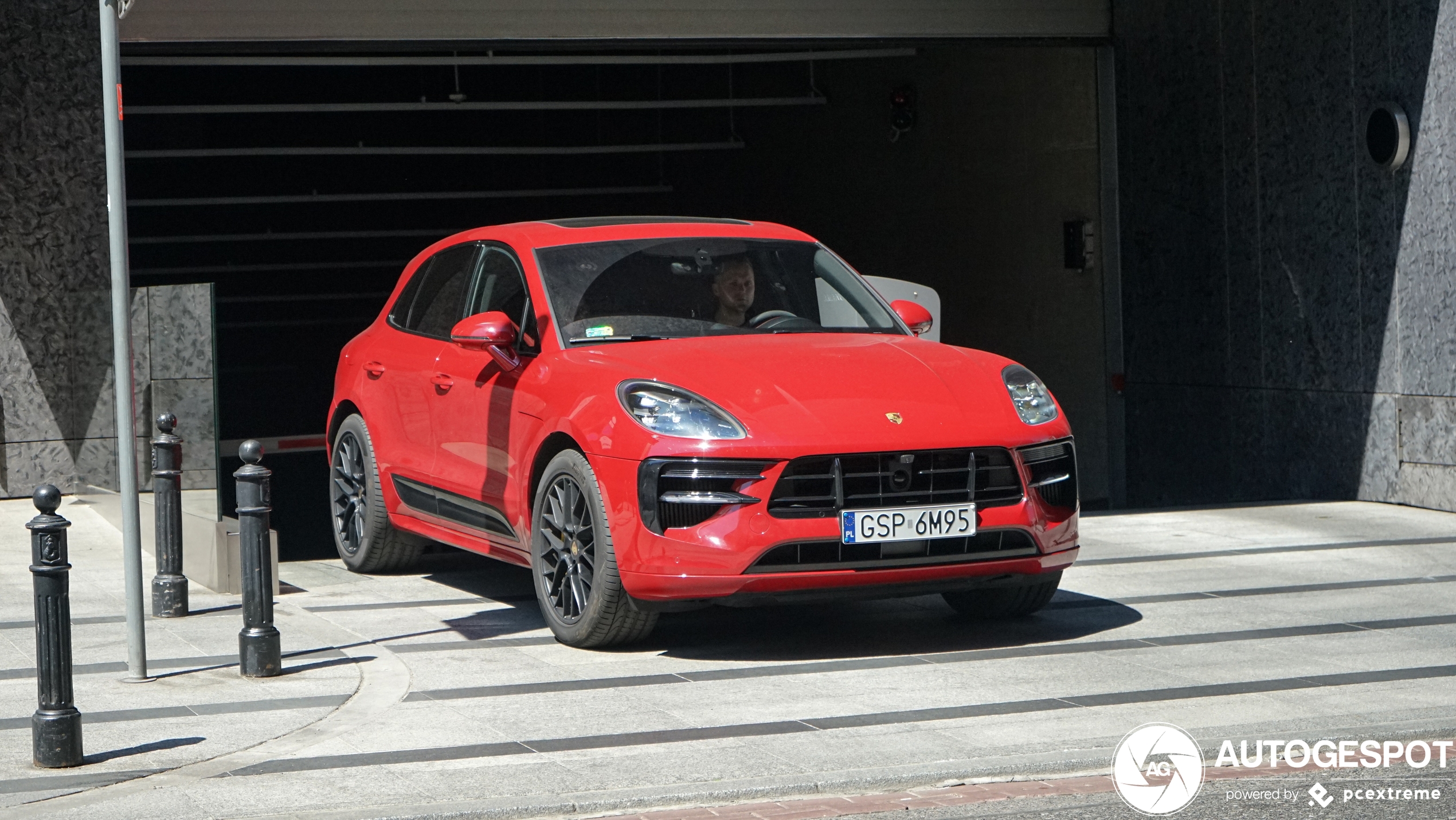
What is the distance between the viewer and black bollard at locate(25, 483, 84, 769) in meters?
5.14

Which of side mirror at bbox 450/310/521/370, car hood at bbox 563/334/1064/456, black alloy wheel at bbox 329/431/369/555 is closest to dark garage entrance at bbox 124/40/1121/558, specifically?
black alloy wheel at bbox 329/431/369/555

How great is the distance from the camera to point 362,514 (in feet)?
29.5

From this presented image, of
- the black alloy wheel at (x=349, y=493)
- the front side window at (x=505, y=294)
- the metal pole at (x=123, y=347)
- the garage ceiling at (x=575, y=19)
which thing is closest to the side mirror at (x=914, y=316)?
the front side window at (x=505, y=294)

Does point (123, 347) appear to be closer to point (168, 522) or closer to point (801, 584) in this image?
point (168, 522)

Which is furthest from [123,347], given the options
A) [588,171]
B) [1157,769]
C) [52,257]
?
[588,171]

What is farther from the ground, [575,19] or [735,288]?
[575,19]

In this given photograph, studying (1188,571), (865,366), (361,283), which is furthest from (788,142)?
(865,366)

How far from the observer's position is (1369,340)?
37.0 ft

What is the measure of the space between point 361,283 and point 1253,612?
18506 millimetres

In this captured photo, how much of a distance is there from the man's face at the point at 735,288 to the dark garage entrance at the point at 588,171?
5236 millimetres

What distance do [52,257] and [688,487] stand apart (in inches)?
299

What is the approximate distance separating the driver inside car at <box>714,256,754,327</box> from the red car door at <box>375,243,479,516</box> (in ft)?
4.37

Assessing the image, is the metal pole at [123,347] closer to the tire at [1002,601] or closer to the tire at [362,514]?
the tire at [362,514]

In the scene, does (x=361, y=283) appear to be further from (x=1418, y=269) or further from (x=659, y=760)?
(x=659, y=760)
